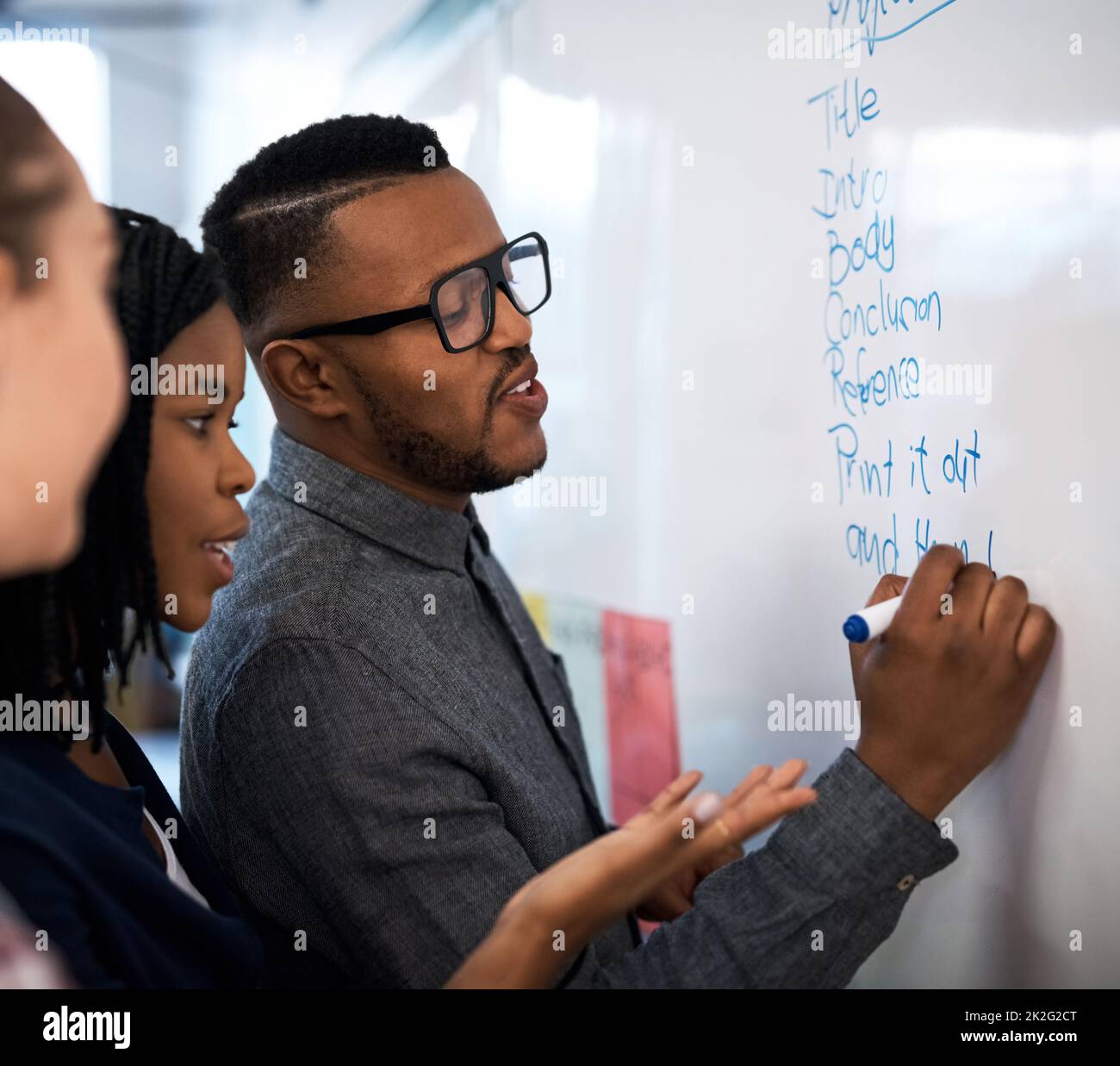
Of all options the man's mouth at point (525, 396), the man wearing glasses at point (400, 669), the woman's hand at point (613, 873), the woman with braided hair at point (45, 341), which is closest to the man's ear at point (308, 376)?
the man wearing glasses at point (400, 669)

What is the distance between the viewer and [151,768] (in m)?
0.86

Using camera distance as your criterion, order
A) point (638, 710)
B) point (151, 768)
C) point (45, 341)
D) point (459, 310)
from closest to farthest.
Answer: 1. point (45, 341)
2. point (151, 768)
3. point (459, 310)
4. point (638, 710)

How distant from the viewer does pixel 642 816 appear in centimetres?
62

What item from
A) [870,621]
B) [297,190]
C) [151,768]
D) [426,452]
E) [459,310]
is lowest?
[151,768]

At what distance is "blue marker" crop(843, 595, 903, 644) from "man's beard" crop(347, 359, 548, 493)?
1.15 feet

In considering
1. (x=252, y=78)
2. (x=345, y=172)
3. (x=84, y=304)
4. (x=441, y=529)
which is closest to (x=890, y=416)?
(x=441, y=529)

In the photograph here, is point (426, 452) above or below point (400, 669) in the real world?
above

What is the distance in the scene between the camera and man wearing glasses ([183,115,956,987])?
2.60 feet

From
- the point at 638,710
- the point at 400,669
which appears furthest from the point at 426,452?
the point at 638,710

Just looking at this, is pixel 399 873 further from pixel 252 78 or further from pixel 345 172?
pixel 252 78

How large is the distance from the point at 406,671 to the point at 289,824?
142 millimetres

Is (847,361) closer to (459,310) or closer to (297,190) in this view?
(459,310)

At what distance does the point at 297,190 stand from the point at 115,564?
42cm

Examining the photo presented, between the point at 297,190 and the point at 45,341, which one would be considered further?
the point at 297,190
